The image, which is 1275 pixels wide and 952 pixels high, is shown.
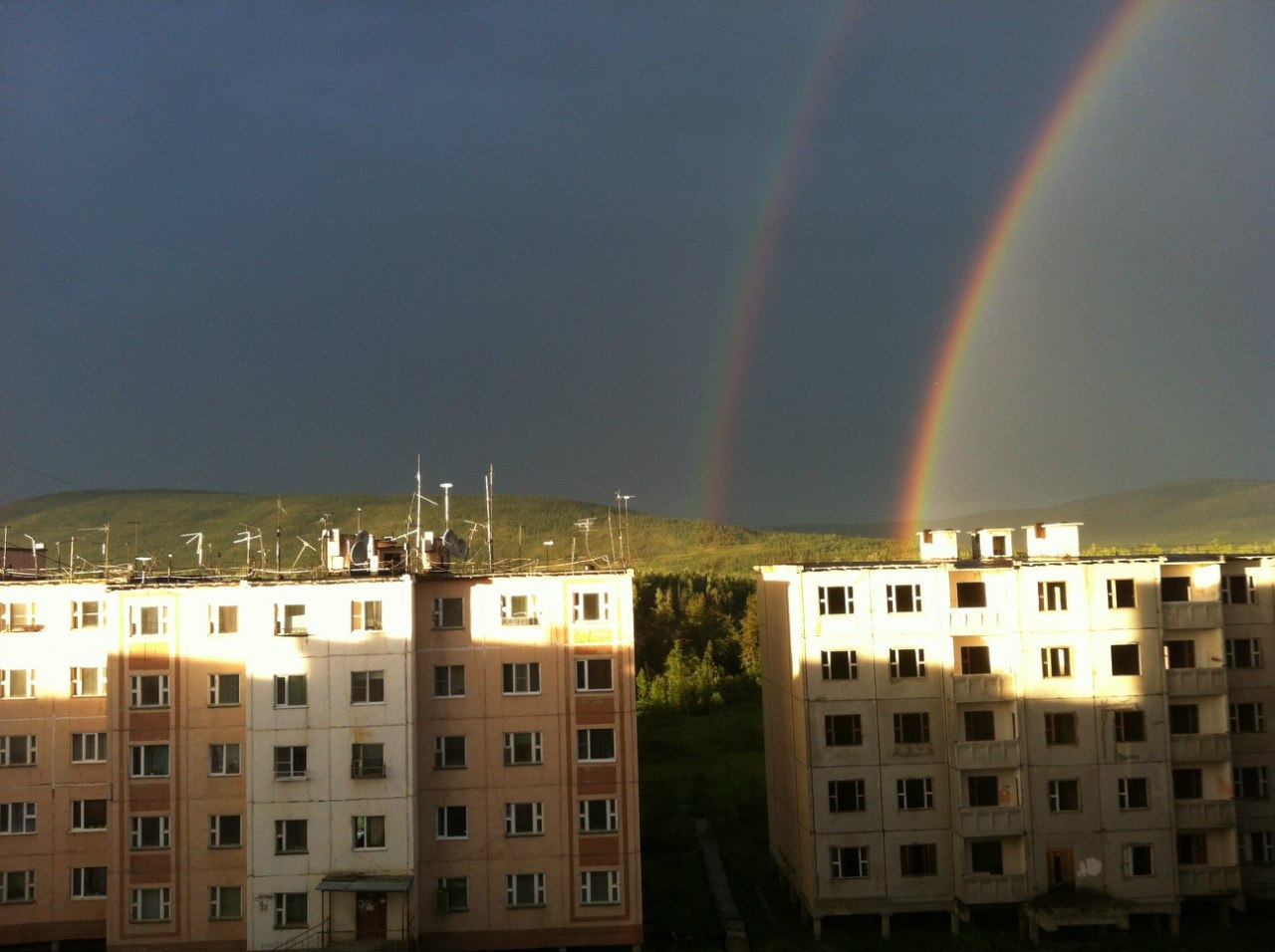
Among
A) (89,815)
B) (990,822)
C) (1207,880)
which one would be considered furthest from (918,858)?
(89,815)

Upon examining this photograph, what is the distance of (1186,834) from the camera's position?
36281mm

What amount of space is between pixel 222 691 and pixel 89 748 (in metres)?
5.09

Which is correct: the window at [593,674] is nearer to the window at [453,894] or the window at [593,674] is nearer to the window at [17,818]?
the window at [453,894]

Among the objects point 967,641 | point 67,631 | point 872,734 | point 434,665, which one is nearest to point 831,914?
point 872,734

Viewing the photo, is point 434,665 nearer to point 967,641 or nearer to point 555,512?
point 967,641

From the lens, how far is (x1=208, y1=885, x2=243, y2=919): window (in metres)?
32.5

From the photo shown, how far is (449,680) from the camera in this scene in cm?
3394

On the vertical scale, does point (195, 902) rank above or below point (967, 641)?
below

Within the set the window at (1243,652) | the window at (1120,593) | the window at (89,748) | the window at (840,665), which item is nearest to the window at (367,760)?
the window at (89,748)

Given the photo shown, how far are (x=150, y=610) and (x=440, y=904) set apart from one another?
460 inches

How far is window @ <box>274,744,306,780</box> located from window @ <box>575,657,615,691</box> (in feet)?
26.0

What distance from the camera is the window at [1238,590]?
37500mm

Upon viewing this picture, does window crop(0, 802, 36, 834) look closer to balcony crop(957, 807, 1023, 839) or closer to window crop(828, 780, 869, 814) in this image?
window crop(828, 780, 869, 814)

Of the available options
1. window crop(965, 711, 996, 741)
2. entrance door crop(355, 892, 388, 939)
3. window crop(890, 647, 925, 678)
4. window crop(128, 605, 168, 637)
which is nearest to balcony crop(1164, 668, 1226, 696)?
window crop(965, 711, 996, 741)
